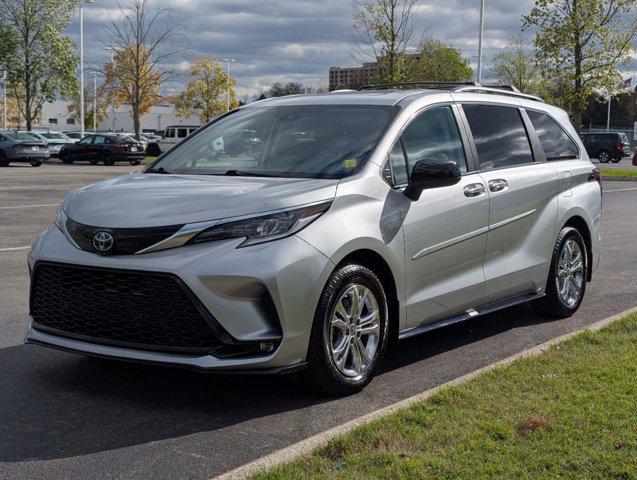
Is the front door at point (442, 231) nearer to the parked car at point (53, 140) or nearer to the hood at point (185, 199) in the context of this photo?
the hood at point (185, 199)

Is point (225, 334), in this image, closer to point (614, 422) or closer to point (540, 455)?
point (540, 455)

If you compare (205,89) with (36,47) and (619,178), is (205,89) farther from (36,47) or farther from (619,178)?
(619,178)

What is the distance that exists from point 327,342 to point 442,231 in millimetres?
1272

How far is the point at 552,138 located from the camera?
7262 mm

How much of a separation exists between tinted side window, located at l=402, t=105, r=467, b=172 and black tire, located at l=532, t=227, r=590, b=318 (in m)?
1.42

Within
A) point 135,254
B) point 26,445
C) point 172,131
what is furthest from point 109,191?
point 172,131

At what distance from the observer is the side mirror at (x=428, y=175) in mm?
5230

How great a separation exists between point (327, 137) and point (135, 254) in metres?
1.64

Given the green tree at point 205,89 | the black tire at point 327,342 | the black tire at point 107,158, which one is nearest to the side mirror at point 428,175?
the black tire at point 327,342

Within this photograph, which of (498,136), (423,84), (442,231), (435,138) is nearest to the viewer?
(442,231)

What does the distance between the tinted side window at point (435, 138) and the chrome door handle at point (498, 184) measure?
27 centimetres

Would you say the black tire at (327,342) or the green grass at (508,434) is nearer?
the green grass at (508,434)

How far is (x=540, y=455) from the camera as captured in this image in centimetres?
376

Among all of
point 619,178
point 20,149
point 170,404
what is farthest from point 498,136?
point 20,149
